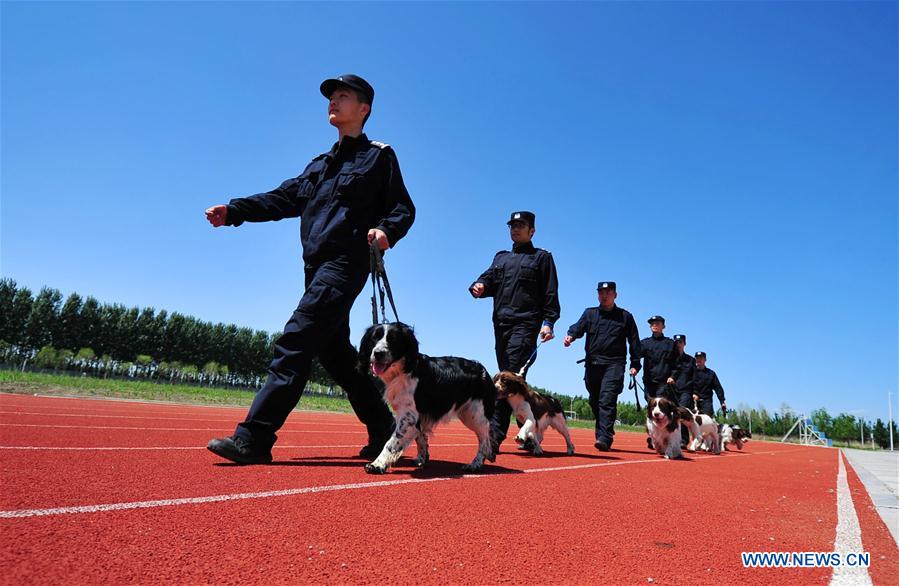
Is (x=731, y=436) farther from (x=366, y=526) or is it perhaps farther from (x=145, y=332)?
(x=145, y=332)

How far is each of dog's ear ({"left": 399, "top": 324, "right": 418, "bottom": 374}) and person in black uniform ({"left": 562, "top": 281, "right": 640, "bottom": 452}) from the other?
5.44 m

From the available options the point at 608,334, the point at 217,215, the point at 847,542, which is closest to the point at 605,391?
the point at 608,334

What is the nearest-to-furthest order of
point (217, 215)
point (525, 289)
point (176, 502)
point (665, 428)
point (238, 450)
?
point (176, 502) < point (238, 450) < point (217, 215) < point (525, 289) < point (665, 428)

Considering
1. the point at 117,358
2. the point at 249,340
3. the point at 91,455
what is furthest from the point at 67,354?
the point at 91,455

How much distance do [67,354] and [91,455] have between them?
3302 inches

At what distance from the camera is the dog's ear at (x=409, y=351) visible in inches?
173

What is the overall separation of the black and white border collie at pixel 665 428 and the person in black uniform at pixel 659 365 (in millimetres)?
2845

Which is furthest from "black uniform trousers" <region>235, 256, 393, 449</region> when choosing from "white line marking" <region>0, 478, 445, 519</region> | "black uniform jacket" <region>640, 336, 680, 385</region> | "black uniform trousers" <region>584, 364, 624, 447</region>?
"black uniform jacket" <region>640, 336, 680, 385</region>

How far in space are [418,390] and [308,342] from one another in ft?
3.36

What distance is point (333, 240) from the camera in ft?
14.4

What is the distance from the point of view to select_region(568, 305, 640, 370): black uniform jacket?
30.5 feet

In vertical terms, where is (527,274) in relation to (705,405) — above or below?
above

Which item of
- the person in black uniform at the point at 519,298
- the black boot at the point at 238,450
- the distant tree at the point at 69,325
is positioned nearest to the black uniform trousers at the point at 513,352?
the person in black uniform at the point at 519,298

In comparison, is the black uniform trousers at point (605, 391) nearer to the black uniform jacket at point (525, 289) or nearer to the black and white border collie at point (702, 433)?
the black uniform jacket at point (525, 289)
